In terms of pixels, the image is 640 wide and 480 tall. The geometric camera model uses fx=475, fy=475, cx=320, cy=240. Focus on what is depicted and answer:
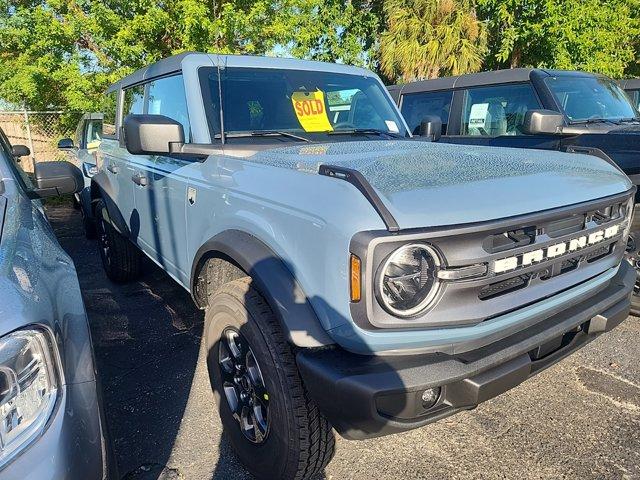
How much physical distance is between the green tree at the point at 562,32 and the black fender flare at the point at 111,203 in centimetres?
1070

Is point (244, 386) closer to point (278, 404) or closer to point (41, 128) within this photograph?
point (278, 404)

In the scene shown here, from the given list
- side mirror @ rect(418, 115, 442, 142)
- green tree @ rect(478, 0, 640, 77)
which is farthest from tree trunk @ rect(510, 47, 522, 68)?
side mirror @ rect(418, 115, 442, 142)

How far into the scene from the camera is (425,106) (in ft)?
20.3

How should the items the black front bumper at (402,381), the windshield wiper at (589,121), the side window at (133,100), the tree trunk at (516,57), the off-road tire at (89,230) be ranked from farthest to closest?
1. the tree trunk at (516,57)
2. the off-road tire at (89,230)
3. the windshield wiper at (589,121)
4. the side window at (133,100)
5. the black front bumper at (402,381)

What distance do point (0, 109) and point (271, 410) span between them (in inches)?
506

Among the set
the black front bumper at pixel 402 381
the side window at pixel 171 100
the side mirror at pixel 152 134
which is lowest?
the black front bumper at pixel 402 381

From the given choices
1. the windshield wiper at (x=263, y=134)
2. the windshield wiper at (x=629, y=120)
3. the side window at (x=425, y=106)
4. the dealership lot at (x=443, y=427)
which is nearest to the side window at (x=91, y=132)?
the dealership lot at (x=443, y=427)

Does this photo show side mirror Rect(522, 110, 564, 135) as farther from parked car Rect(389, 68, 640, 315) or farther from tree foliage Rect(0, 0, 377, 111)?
tree foliage Rect(0, 0, 377, 111)

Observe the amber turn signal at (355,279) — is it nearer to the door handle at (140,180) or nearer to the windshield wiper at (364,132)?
the windshield wiper at (364,132)

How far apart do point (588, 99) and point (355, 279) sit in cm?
472

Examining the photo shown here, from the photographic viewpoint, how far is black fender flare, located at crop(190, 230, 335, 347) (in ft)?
5.69

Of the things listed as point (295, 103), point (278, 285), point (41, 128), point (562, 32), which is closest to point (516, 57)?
point (562, 32)

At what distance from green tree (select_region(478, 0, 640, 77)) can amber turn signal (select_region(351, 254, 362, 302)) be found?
39.0ft

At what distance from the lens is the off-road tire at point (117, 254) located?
4.70 m
